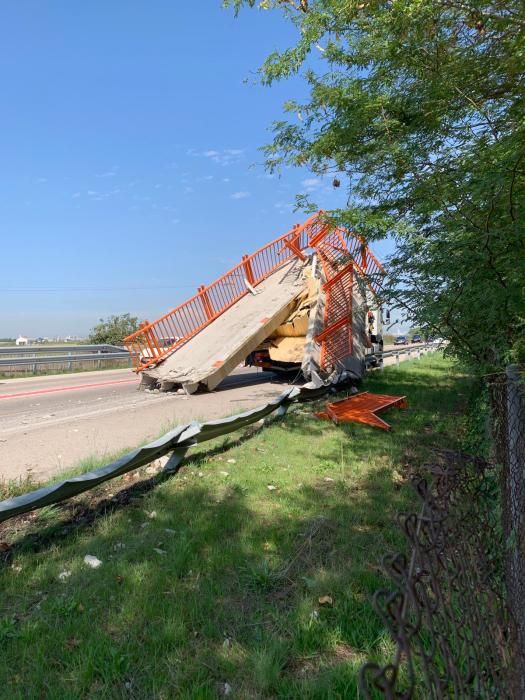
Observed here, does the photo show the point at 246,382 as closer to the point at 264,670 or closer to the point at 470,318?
the point at 470,318

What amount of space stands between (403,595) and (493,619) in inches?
51.0

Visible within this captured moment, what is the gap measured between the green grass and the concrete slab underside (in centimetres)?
641

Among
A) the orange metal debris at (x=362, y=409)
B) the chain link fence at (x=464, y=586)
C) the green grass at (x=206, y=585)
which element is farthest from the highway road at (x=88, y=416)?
the chain link fence at (x=464, y=586)

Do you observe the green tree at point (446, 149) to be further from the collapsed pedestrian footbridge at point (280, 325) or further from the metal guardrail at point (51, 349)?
the metal guardrail at point (51, 349)

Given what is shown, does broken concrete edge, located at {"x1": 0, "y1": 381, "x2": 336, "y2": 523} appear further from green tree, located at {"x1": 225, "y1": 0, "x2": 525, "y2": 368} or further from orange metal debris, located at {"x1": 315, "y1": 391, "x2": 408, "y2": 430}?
green tree, located at {"x1": 225, "y1": 0, "x2": 525, "y2": 368}

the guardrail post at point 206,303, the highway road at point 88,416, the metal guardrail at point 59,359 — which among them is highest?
the guardrail post at point 206,303

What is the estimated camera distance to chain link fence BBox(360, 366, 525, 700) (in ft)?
4.09

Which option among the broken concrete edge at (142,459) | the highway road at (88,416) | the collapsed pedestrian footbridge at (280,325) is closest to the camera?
the broken concrete edge at (142,459)

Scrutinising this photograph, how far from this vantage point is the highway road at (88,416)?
19.9 feet

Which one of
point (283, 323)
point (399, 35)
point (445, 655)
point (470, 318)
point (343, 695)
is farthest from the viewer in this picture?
point (283, 323)

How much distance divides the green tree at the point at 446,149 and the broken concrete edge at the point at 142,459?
8.85 feet

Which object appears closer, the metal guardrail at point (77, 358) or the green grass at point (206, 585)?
the green grass at point (206, 585)

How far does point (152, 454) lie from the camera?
4.57m

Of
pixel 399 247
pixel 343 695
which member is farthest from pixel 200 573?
pixel 399 247
